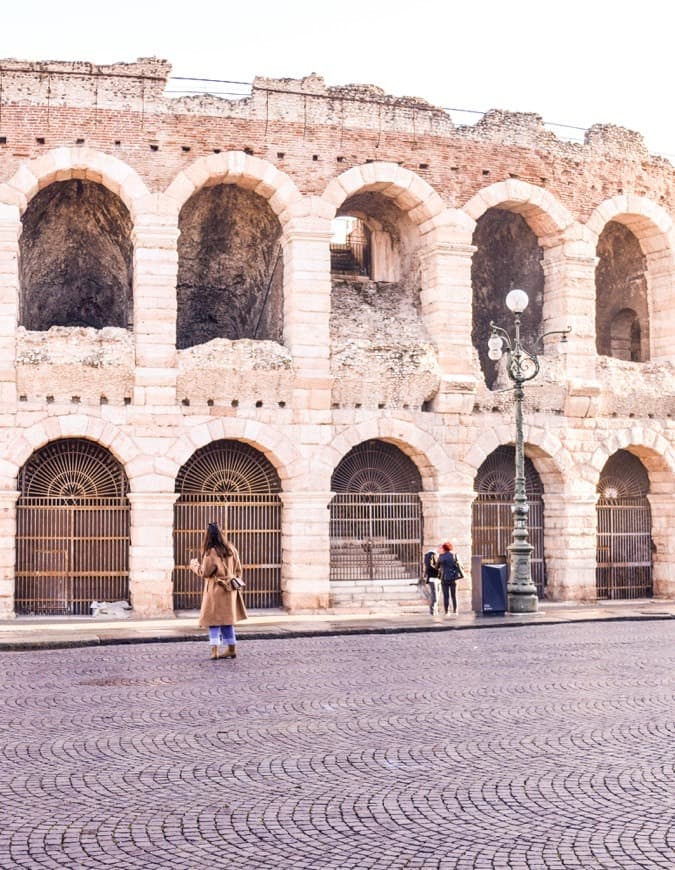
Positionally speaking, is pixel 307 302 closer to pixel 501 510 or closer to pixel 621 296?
pixel 501 510

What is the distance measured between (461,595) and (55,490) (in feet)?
27.6

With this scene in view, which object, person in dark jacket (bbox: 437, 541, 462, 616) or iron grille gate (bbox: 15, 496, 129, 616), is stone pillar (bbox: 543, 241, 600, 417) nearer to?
person in dark jacket (bbox: 437, 541, 462, 616)

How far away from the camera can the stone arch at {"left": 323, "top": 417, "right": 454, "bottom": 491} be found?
70.3 ft

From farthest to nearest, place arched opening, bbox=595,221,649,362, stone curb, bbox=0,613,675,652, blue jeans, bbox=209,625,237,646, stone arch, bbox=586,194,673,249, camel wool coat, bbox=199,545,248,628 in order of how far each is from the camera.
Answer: arched opening, bbox=595,221,649,362 < stone arch, bbox=586,194,673,249 < stone curb, bbox=0,613,675,652 < blue jeans, bbox=209,625,237,646 < camel wool coat, bbox=199,545,248,628

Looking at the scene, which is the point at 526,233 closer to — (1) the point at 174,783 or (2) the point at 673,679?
(2) the point at 673,679

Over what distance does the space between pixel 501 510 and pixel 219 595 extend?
1151cm

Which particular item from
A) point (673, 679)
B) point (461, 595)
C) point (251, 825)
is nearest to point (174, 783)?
point (251, 825)

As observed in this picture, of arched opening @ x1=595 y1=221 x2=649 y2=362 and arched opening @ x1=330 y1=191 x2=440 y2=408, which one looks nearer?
arched opening @ x1=330 y1=191 x2=440 y2=408

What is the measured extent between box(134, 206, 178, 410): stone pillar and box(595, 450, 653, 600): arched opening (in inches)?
405

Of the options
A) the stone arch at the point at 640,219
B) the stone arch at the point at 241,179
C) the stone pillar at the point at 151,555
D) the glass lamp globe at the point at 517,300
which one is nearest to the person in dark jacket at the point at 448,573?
the glass lamp globe at the point at 517,300

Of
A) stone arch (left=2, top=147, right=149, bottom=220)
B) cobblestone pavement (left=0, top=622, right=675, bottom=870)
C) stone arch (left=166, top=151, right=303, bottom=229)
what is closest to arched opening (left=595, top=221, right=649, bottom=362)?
stone arch (left=166, top=151, right=303, bottom=229)

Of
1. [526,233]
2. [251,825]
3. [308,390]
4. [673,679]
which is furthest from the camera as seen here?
[526,233]

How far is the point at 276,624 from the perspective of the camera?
59.2ft

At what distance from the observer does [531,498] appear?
24.0 m
